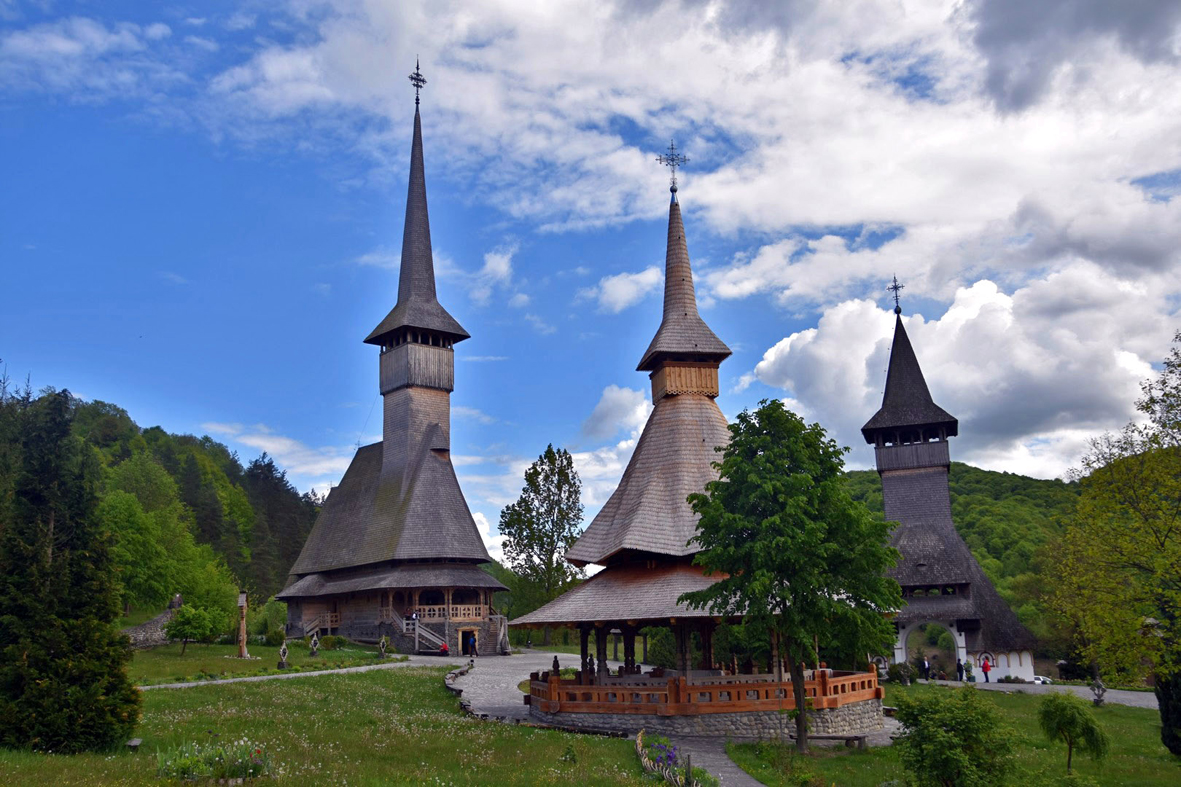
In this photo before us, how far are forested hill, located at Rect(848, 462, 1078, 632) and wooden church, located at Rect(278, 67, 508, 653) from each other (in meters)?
33.0

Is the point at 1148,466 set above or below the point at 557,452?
below

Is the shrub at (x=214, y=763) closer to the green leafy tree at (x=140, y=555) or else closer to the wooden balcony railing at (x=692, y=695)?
the wooden balcony railing at (x=692, y=695)

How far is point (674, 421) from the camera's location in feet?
98.7

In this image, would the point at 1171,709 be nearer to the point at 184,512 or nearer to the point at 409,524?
the point at 409,524

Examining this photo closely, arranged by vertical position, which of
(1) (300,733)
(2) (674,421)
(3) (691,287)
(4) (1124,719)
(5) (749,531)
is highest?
(3) (691,287)

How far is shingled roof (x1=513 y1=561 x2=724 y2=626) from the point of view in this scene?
23172 millimetres

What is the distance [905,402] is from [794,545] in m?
33.5

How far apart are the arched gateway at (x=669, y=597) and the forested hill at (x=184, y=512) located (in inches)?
495

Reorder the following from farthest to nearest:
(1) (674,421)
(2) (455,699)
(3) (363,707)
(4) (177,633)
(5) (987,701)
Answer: (4) (177,633), (1) (674,421), (2) (455,699), (3) (363,707), (5) (987,701)

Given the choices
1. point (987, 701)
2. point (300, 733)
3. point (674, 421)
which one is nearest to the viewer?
point (987, 701)

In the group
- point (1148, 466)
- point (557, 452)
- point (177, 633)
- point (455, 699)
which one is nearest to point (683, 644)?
point (455, 699)

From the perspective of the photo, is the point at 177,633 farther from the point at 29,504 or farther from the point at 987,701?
the point at 987,701

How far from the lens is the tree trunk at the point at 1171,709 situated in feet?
65.6

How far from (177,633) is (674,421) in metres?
23.5
